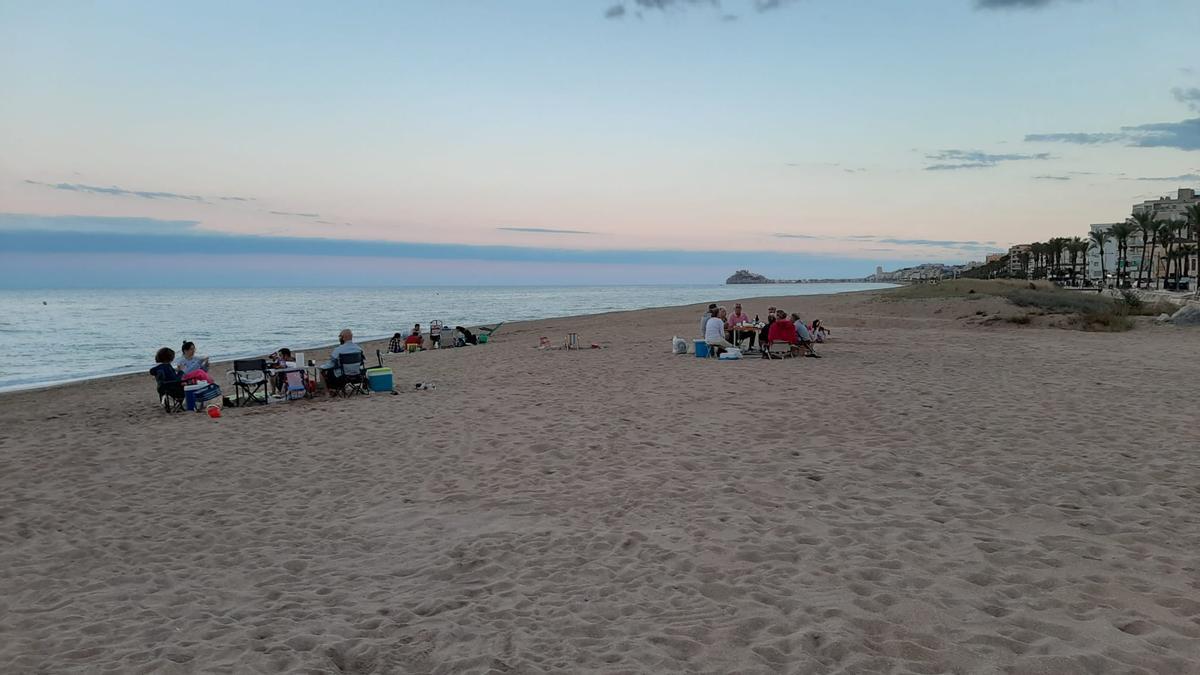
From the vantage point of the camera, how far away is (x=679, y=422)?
28.3ft

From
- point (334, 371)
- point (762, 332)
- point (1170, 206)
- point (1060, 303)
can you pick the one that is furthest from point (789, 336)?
point (1170, 206)

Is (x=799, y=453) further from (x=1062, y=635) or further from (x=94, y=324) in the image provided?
(x=94, y=324)

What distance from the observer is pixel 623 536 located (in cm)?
502

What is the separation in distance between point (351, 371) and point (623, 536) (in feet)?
25.5

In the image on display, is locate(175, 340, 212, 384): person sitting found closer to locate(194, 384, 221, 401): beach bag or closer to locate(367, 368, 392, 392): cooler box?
locate(194, 384, 221, 401): beach bag

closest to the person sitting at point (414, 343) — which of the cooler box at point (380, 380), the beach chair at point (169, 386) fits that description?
the cooler box at point (380, 380)

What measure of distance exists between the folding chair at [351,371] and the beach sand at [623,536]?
1.51 metres

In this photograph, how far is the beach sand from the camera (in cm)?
352

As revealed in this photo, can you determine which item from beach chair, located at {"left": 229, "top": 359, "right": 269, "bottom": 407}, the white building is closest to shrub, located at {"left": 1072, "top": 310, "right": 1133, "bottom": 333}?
beach chair, located at {"left": 229, "top": 359, "right": 269, "bottom": 407}

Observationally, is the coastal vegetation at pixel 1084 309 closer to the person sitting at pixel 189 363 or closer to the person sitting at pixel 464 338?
the person sitting at pixel 464 338

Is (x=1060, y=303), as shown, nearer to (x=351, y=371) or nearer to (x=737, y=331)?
(x=737, y=331)

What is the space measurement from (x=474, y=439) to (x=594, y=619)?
4.61 m

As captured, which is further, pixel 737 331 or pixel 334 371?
pixel 737 331

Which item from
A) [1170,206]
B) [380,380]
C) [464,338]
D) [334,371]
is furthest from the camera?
[1170,206]
